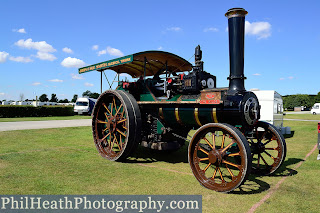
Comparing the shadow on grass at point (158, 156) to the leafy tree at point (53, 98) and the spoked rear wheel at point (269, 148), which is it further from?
the leafy tree at point (53, 98)

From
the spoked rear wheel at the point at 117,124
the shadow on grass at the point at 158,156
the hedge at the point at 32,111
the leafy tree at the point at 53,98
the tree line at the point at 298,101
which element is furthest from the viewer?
the leafy tree at the point at 53,98

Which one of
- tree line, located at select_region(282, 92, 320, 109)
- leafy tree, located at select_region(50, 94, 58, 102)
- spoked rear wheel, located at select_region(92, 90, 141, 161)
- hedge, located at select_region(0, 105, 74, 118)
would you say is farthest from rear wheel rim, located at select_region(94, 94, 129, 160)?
leafy tree, located at select_region(50, 94, 58, 102)

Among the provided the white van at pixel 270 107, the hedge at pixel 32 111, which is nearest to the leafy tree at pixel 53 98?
the hedge at pixel 32 111

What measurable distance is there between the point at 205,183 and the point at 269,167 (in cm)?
192

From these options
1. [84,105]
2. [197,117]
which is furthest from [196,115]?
[84,105]

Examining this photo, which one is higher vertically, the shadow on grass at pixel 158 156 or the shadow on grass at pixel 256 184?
the shadow on grass at pixel 158 156

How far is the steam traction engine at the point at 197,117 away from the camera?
4.73 meters

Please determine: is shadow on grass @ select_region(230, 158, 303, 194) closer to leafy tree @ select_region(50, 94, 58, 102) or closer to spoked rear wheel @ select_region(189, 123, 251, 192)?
spoked rear wheel @ select_region(189, 123, 251, 192)

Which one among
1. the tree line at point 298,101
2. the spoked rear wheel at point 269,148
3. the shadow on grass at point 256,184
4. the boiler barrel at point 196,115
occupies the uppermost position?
the tree line at point 298,101

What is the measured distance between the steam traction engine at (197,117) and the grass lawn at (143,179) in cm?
36

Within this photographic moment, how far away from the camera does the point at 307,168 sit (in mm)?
6352

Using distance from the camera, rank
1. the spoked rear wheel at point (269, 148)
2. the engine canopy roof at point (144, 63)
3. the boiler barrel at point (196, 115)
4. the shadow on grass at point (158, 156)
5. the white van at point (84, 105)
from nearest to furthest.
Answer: the boiler barrel at point (196, 115) → the spoked rear wheel at point (269, 148) → the engine canopy roof at point (144, 63) → the shadow on grass at point (158, 156) → the white van at point (84, 105)

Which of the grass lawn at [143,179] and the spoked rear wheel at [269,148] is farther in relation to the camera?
the spoked rear wheel at [269,148]

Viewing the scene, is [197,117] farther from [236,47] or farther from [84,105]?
[84,105]
